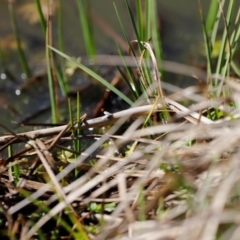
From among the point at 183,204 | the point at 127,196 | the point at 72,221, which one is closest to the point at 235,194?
the point at 183,204

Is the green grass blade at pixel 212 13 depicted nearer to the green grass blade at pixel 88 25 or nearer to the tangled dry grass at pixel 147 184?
the green grass blade at pixel 88 25

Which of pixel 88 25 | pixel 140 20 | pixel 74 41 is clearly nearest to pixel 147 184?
pixel 140 20

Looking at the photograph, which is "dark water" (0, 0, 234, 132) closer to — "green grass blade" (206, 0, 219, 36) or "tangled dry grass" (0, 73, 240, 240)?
"green grass blade" (206, 0, 219, 36)

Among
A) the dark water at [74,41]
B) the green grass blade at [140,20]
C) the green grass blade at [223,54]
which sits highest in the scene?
the green grass blade at [140,20]

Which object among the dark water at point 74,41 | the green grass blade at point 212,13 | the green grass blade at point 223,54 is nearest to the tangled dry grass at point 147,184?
the green grass blade at point 223,54

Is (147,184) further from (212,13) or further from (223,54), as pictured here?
(212,13)
